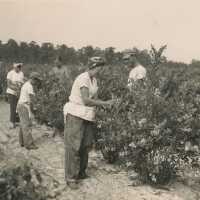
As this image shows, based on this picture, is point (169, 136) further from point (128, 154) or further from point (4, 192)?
point (4, 192)

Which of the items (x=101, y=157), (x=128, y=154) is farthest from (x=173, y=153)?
(x=101, y=157)

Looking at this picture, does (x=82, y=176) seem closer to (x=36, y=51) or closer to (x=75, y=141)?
(x=75, y=141)

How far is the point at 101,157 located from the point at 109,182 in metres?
1.62

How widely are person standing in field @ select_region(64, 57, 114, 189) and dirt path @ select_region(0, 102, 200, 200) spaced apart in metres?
0.23

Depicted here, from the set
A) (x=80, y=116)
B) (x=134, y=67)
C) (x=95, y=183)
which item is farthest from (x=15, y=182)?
(x=134, y=67)

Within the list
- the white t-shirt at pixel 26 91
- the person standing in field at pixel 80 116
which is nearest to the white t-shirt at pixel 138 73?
the white t-shirt at pixel 26 91

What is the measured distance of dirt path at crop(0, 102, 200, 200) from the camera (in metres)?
7.07

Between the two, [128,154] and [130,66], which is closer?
[128,154]

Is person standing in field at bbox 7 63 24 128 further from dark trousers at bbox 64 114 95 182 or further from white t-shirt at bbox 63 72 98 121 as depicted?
white t-shirt at bbox 63 72 98 121

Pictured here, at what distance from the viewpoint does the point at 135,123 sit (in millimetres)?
7734

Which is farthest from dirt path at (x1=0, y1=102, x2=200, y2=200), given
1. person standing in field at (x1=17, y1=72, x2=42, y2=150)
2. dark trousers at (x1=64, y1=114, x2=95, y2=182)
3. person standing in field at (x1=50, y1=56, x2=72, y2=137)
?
person standing in field at (x1=50, y1=56, x2=72, y2=137)

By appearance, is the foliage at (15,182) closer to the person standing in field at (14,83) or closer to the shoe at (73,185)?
the shoe at (73,185)

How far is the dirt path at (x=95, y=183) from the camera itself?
23.2 ft

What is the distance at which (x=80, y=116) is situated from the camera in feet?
23.4
